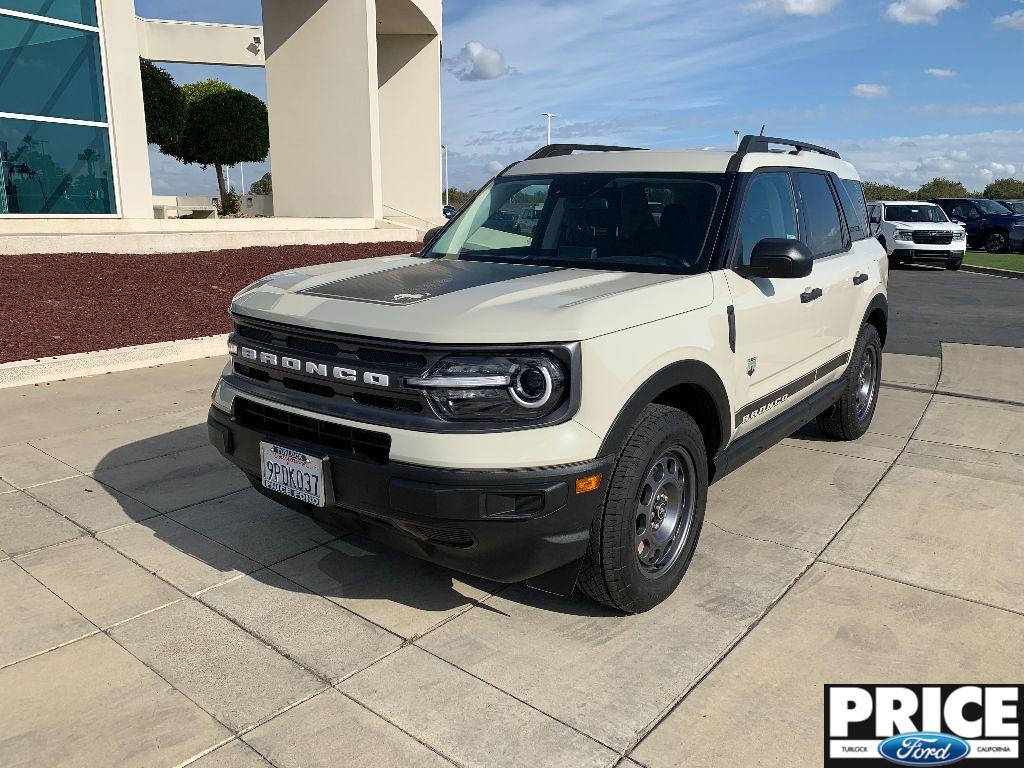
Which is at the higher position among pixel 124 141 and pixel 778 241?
pixel 124 141

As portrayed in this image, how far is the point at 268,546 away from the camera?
3.95 metres

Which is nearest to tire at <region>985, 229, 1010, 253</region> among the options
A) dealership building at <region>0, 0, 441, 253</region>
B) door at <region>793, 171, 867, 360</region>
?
dealership building at <region>0, 0, 441, 253</region>

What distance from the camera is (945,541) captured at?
4070mm

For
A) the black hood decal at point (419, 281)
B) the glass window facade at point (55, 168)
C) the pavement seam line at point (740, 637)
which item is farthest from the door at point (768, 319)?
the glass window facade at point (55, 168)

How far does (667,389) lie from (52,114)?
1467 cm

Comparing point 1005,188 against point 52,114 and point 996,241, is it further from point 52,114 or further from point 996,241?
point 52,114

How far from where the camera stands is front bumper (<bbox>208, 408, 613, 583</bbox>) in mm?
2686

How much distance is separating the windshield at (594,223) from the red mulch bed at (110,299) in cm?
553

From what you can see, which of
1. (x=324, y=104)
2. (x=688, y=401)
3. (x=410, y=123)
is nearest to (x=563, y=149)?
(x=688, y=401)

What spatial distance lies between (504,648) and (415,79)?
2718cm

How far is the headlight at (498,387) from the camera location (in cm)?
273

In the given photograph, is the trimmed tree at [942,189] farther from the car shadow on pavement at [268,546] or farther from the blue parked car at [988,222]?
the car shadow on pavement at [268,546]

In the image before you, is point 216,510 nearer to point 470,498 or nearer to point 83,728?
point 83,728

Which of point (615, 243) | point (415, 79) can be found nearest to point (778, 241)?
point (615, 243)
